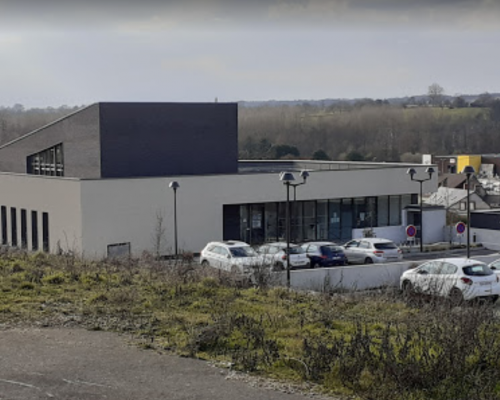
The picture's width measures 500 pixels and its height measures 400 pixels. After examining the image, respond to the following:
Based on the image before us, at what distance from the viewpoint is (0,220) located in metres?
37.0

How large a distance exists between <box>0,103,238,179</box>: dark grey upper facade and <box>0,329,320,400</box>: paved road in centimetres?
2581

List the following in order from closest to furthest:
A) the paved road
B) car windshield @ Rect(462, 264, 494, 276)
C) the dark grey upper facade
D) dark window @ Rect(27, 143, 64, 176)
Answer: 1. the paved road
2. car windshield @ Rect(462, 264, 494, 276)
3. the dark grey upper facade
4. dark window @ Rect(27, 143, 64, 176)

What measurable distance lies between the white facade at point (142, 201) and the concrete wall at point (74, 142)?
7.86ft

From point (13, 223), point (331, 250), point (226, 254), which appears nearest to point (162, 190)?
point (13, 223)

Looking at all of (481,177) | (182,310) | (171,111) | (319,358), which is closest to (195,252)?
(171,111)

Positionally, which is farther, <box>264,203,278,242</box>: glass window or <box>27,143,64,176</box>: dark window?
<box>27,143,64,176</box>: dark window

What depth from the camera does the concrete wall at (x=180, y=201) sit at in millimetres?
30969

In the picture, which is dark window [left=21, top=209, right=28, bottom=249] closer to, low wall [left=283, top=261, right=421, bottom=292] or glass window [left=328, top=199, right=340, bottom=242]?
glass window [left=328, top=199, right=340, bottom=242]

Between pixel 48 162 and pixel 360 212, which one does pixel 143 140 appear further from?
pixel 360 212

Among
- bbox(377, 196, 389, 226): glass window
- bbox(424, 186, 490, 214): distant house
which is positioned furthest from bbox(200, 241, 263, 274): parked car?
bbox(424, 186, 490, 214): distant house

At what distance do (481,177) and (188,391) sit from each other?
7762 cm

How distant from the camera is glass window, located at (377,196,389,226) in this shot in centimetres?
3888

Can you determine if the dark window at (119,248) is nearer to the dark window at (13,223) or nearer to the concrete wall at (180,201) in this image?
the concrete wall at (180,201)

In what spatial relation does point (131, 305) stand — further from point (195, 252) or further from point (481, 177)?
point (481, 177)
